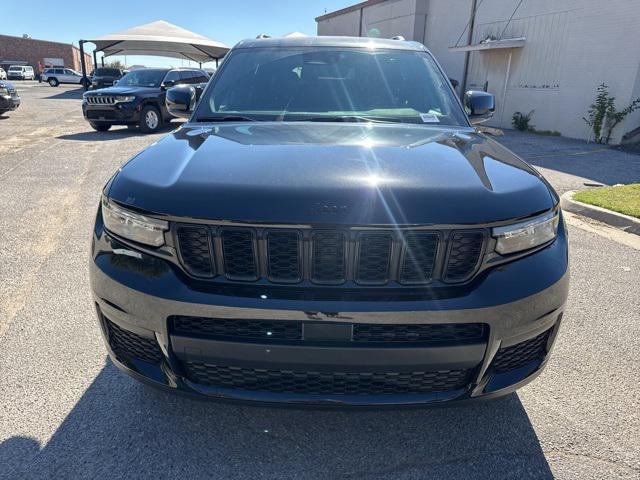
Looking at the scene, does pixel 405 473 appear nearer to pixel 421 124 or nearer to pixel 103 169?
pixel 421 124

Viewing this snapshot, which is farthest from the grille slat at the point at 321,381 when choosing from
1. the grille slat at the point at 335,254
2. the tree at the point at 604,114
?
the tree at the point at 604,114

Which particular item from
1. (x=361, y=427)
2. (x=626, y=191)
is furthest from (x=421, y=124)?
(x=626, y=191)

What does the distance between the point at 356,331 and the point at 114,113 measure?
12.6 metres

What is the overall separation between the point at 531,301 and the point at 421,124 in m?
1.45

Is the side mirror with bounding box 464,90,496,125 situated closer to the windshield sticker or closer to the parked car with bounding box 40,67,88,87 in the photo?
the windshield sticker

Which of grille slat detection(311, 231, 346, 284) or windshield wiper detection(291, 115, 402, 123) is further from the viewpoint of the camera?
windshield wiper detection(291, 115, 402, 123)

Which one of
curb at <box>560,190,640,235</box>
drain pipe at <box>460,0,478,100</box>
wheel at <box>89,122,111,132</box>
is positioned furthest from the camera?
drain pipe at <box>460,0,478,100</box>

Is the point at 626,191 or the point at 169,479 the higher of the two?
the point at 169,479

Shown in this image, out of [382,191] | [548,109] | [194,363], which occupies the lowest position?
[548,109]

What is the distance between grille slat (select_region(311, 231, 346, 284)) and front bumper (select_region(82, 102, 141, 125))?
1234 centimetres

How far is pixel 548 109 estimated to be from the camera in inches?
605

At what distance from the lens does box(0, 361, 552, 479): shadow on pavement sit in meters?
2.01

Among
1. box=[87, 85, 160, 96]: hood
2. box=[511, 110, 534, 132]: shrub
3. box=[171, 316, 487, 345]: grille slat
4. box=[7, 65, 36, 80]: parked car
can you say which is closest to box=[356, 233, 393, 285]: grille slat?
box=[171, 316, 487, 345]: grille slat

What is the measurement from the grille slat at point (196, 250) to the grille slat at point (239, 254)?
0.06 m
